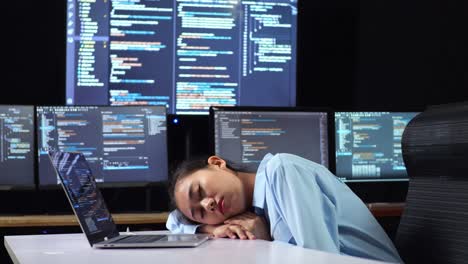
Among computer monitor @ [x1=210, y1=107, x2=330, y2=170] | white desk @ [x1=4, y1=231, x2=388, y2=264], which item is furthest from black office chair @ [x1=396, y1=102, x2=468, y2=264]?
computer monitor @ [x1=210, y1=107, x2=330, y2=170]

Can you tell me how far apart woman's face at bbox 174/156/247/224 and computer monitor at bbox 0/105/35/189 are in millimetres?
1489

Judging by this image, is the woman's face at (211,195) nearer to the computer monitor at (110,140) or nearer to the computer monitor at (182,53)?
the computer monitor at (110,140)

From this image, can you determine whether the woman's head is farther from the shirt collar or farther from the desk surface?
the desk surface

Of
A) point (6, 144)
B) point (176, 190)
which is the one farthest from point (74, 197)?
point (6, 144)

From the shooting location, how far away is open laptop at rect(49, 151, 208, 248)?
59.8 inches

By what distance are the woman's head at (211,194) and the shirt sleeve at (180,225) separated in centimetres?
5

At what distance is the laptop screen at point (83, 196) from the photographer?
1.60 meters

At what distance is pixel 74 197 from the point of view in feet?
5.33

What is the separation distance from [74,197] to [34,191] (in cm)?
168

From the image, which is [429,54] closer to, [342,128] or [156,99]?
[342,128]

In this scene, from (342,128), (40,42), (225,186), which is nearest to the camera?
(225,186)

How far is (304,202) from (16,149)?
187cm

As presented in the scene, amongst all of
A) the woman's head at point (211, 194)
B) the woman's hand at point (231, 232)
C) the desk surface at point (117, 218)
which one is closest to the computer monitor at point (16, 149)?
the desk surface at point (117, 218)

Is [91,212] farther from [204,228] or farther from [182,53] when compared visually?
[182,53]
